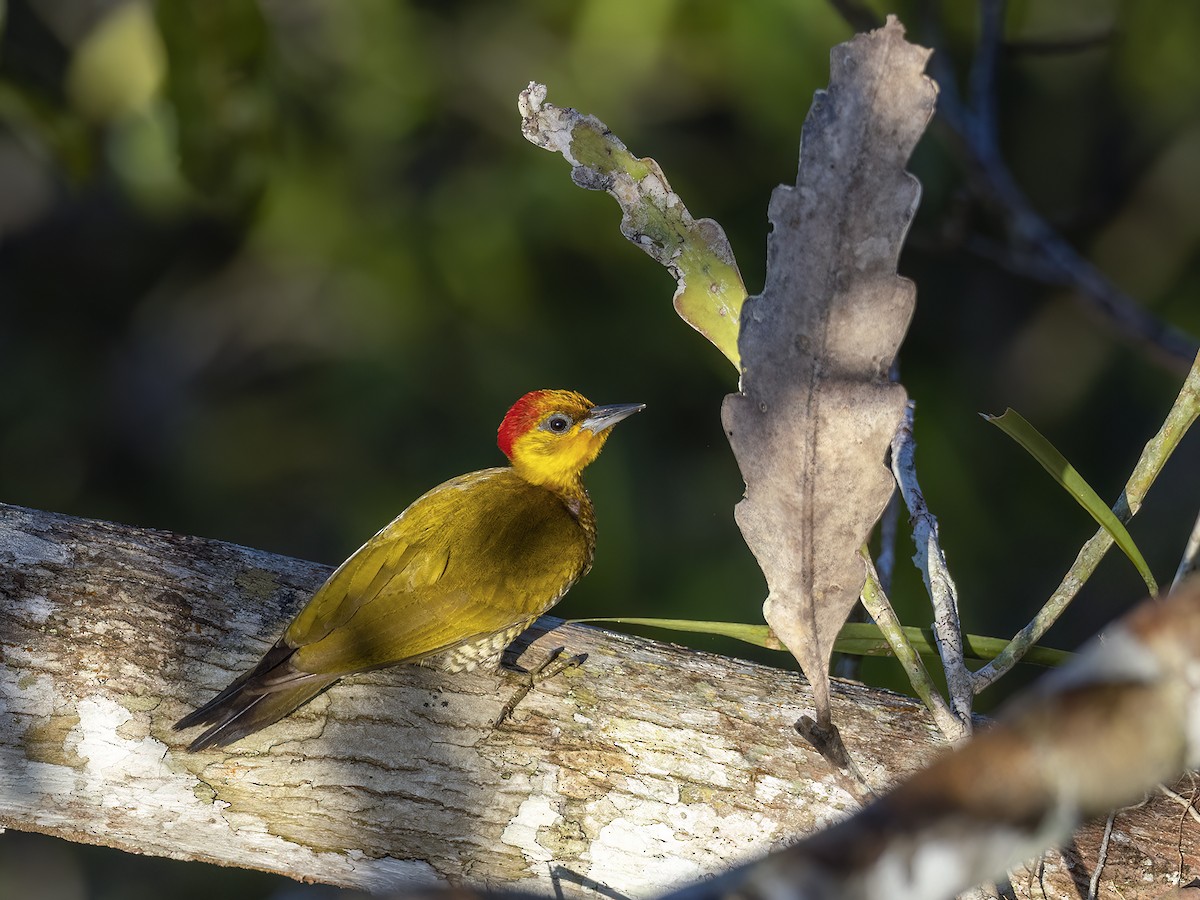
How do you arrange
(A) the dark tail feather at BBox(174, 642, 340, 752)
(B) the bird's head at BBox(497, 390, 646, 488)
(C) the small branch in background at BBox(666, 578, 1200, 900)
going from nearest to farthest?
(C) the small branch in background at BBox(666, 578, 1200, 900) < (A) the dark tail feather at BBox(174, 642, 340, 752) < (B) the bird's head at BBox(497, 390, 646, 488)

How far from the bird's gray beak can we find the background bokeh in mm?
1463

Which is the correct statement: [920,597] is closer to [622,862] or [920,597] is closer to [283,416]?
[622,862]

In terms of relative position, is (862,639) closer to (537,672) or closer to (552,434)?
(537,672)

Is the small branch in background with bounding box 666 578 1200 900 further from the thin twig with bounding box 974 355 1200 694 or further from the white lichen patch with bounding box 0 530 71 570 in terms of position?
the white lichen patch with bounding box 0 530 71 570

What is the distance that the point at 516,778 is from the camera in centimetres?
183

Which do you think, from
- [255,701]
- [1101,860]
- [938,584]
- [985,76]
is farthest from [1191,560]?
[985,76]

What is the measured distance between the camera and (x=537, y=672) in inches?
77.3

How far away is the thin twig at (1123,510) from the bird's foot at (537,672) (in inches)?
25.9

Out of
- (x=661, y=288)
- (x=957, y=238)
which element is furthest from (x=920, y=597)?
(x=661, y=288)

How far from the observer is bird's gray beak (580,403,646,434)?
2.62 m

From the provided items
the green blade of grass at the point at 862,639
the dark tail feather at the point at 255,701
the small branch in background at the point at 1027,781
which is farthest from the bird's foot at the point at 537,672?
the small branch in background at the point at 1027,781

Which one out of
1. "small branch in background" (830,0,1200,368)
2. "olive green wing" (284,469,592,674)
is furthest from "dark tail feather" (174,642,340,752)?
"small branch in background" (830,0,1200,368)

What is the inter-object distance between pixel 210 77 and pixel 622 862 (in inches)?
90.3

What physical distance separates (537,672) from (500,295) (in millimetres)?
2783
